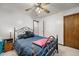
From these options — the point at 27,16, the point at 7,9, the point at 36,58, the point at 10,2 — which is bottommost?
the point at 36,58

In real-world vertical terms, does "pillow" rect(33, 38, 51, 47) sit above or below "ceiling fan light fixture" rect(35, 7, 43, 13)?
below

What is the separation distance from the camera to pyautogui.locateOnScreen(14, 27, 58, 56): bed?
140 cm

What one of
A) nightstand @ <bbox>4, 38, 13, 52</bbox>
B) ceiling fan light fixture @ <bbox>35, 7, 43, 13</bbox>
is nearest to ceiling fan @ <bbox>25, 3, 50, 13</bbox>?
ceiling fan light fixture @ <bbox>35, 7, 43, 13</bbox>

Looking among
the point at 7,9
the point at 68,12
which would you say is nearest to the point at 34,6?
the point at 7,9

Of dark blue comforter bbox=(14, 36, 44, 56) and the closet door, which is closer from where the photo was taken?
dark blue comforter bbox=(14, 36, 44, 56)

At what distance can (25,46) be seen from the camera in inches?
55.4

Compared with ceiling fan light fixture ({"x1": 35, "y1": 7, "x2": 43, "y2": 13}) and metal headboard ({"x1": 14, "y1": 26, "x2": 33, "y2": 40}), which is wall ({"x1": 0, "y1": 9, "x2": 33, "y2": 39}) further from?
ceiling fan light fixture ({"x1": 35, "y1": 7, "x2": 43, "y2": 13})

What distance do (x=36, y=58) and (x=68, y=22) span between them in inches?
30.1

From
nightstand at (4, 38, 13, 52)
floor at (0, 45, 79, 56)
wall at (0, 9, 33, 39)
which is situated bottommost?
floor at (0, 45, 79, 56)

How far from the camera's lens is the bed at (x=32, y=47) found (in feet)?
4.61

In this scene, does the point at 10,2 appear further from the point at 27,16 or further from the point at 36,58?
the point at 36,58

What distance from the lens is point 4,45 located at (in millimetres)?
1448

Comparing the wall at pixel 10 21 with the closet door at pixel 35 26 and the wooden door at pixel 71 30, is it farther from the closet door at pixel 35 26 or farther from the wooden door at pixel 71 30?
the wooden door at pixel 71 30

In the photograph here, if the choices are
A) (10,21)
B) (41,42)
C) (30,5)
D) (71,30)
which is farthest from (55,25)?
(10,21)
